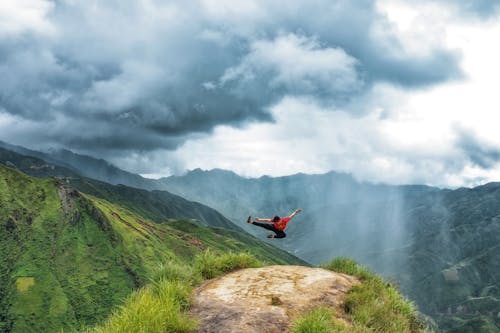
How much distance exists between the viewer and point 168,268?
14227 mm

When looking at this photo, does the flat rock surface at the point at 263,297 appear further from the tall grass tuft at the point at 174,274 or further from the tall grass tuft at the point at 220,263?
the tall grass tuft at the point at 220,263

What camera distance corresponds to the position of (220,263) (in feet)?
53.9

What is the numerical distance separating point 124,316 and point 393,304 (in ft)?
28.5

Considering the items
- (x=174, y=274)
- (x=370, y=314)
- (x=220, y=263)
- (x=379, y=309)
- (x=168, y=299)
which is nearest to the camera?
(x=168, y=299)

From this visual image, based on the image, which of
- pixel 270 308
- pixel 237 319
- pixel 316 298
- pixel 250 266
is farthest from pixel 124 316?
pixel 250 266

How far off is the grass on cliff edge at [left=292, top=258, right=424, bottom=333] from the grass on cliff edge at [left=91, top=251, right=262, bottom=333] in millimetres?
3435

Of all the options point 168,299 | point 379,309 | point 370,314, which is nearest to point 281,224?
point 379,309

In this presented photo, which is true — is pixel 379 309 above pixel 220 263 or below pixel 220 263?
above

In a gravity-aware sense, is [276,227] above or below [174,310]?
above

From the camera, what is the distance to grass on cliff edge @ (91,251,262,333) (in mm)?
10078

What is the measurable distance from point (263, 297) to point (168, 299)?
3.07 meters

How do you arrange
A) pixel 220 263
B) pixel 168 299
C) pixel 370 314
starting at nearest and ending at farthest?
pixel 168 299 → pixel 370 314 → pixel 220 263

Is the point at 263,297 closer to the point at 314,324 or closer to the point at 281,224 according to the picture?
the point at 314,324

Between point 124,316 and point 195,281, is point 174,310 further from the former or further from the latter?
point 195,281
